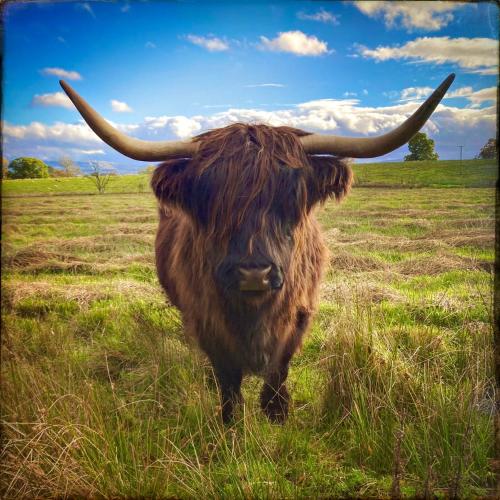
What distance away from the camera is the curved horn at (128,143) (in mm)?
1761

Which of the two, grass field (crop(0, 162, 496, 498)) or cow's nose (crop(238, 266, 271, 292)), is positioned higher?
cow's nose (crop(238, 266, 271, 292))

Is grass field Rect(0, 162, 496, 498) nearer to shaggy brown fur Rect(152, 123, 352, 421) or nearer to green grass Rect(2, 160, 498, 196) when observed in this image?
green grass Rect(2, 160, 498, 196)

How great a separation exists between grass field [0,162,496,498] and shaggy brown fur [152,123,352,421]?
277 mm

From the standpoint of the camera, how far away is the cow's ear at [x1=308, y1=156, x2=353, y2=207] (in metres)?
2.38

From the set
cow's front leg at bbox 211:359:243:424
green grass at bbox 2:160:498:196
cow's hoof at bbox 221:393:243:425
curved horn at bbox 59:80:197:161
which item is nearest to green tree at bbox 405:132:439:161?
green grass at bbox 2:160:498:196

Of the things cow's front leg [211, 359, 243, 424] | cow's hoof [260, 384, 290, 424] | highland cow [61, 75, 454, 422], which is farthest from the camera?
→ cow's front leg [211, 359, 243, 424]

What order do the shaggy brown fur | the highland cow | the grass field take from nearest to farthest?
the grass field → the highland cow → the shaggy brown fur

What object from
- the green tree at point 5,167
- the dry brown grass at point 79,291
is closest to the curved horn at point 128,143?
the green tree at point 5,167

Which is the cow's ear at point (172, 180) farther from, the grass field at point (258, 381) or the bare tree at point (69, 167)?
the grass field at point (258, 381)

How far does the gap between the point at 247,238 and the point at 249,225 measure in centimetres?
9

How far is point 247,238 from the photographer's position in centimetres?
206

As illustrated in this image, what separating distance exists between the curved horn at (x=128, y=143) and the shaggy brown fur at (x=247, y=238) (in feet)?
0.33

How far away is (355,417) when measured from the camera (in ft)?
7.23

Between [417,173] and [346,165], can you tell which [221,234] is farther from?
[417,173]
